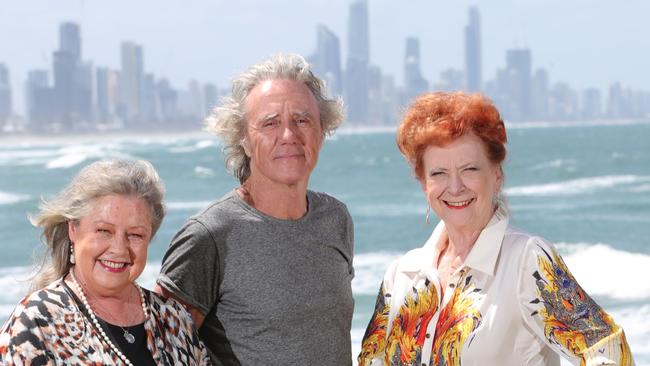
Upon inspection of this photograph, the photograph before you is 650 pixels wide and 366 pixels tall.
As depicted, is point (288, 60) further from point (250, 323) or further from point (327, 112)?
point (250, 323)

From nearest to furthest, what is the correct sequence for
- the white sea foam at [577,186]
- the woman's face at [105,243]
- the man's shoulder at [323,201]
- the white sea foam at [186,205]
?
the woman's face at [105,243] → the man's shoulder at [323,201] → the white sea foam at [186,205] → the white sea foam at [577,186]

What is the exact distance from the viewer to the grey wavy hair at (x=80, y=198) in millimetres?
2590

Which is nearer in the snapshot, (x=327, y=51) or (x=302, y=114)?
(x=302, y=114)

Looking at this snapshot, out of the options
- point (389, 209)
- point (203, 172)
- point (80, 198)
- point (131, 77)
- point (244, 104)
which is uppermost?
point (131, 77)

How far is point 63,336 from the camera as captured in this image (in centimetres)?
242

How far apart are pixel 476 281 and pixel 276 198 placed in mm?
737

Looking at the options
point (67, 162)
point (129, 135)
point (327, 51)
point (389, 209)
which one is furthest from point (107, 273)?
point (327, 51)

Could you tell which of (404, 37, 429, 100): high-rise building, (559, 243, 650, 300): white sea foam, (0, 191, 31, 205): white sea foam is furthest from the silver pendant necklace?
(404, 37, 429, 100): high-rise building

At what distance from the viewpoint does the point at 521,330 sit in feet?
8.57

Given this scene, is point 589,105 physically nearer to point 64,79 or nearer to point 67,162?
point 64,79

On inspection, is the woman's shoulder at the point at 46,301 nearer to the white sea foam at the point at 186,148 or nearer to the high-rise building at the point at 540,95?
the white sea foam at the point at 186,148

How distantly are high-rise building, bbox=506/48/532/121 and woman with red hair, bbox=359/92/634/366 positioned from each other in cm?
14008

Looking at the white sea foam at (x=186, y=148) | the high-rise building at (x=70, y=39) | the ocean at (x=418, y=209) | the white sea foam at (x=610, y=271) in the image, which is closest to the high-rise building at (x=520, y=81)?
the high-rise building at (x=70, y=39)

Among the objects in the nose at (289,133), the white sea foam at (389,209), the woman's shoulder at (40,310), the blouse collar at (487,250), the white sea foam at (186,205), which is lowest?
the white sea foam at (186,205)
